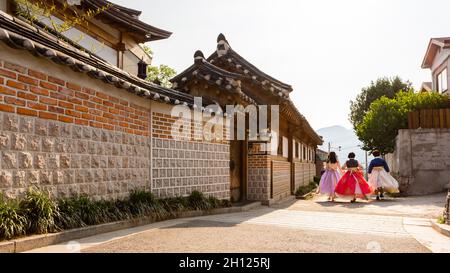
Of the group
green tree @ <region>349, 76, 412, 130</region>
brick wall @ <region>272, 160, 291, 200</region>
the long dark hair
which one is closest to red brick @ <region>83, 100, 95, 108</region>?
brick wall @ <region>272, 160, 291, 200</region>

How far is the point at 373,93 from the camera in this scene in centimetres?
3200

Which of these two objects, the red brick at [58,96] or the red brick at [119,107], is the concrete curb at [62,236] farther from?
the red brick at [119,107]

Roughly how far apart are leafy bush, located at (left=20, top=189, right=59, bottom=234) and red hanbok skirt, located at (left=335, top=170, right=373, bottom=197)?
1060cm

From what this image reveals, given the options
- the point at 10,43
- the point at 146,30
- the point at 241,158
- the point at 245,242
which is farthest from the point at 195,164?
the point at 146,30

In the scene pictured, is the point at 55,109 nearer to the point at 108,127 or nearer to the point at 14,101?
the point at 14,101

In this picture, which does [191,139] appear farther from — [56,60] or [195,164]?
[56,60]

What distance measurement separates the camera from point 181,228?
19.0 feet

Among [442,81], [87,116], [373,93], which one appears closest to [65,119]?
[87,116]

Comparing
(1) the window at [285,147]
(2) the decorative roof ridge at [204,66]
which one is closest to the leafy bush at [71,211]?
(2) the decorative roof ridge at [204,66]

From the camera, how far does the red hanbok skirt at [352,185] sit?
12.9 metres

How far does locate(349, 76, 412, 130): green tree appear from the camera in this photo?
31094 mm

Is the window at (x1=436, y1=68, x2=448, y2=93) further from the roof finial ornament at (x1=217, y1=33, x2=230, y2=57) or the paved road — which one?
the paved road

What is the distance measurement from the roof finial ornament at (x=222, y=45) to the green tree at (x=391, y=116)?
8.73m

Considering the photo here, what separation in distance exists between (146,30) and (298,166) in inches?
425
